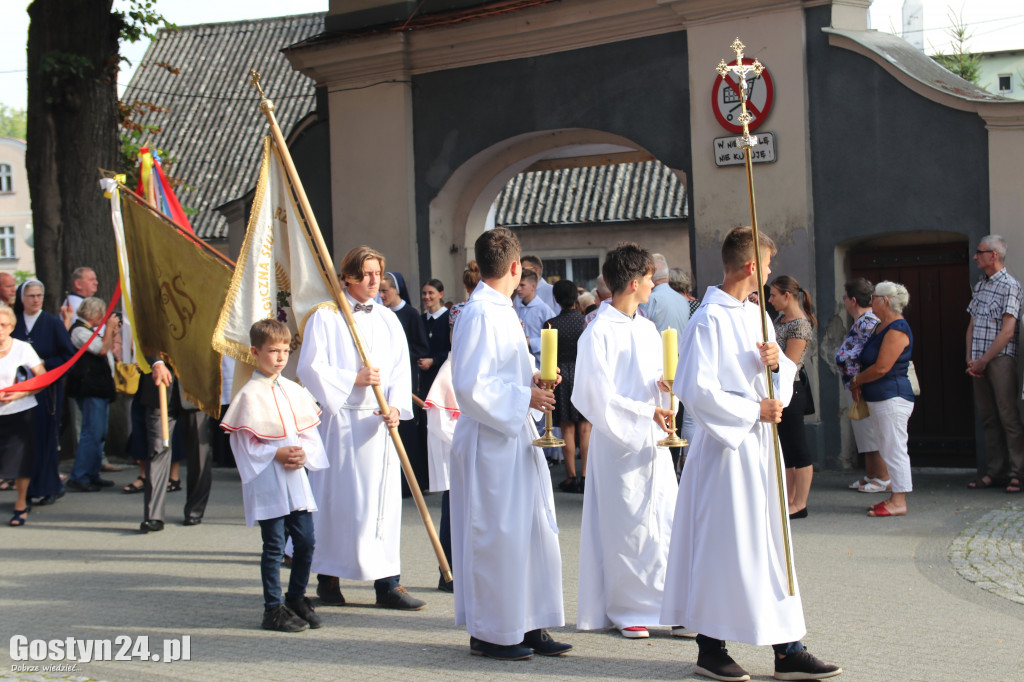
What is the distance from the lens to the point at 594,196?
101 ft

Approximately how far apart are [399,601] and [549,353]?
7.09 ft

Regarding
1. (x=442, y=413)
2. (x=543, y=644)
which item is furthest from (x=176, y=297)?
(x=543, y=644)

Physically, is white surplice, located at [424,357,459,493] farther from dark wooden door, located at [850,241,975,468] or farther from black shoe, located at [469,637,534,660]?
dark wooden door, located at [850,241,975,468]

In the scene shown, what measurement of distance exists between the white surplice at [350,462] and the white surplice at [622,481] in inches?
49.2

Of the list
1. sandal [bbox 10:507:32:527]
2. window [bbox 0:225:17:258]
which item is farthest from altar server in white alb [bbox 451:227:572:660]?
window [bbox 0:225:17:258]

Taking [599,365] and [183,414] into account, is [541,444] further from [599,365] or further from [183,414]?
[183,414]

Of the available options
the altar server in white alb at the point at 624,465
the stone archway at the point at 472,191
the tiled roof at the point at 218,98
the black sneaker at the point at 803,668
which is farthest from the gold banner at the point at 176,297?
the tiled roof at the point at 218,98

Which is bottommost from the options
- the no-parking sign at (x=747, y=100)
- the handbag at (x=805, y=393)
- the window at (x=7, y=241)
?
the handbag at (x=805, y=393)

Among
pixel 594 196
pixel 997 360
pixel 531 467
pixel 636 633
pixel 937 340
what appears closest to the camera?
pixel 531 467

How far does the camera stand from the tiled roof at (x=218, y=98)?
1314 inches

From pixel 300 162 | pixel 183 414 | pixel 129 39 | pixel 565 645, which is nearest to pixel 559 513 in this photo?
Result: pixel 183 414

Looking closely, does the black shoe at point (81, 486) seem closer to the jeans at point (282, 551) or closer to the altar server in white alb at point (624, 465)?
the jeans at point (282, 551)

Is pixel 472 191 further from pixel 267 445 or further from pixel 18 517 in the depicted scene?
pixel 267 445

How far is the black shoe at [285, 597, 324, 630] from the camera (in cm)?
612
